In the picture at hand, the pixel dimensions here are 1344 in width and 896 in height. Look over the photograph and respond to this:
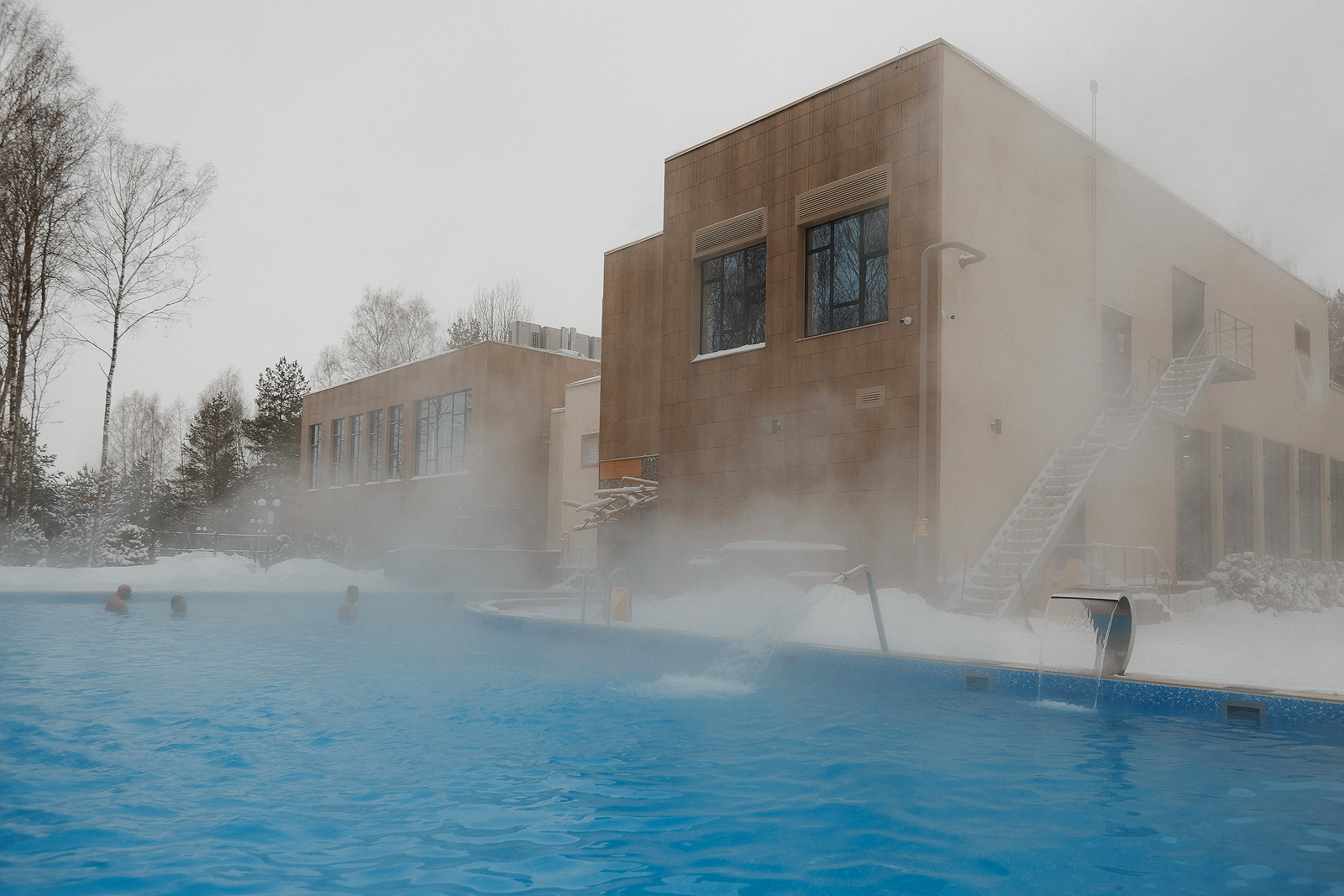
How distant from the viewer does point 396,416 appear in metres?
32.8

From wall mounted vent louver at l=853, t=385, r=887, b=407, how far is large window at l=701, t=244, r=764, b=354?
2554 mm

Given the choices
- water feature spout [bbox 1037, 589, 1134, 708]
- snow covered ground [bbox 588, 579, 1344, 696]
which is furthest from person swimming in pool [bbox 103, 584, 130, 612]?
water feature spout [bbox 1037, 589, 1134, 708]

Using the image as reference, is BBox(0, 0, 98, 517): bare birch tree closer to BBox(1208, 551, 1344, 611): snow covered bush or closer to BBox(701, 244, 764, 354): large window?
BBox(701, 244, 764, 354): large window

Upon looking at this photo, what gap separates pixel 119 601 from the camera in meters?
13.7

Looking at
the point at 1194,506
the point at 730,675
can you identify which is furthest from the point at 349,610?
the point at 1194,506

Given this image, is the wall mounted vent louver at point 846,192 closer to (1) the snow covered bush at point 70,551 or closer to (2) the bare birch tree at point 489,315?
(1) the snow covered bush at point 70,551

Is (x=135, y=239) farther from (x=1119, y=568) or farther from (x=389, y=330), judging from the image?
(x=1119, y=568)

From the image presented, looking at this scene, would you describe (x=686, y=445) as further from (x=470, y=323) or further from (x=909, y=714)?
(x=470, y=323)

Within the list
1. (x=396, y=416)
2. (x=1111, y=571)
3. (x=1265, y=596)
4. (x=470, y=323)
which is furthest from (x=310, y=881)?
(x=470, y=323)

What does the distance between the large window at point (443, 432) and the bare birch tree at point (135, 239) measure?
9287 millimetres

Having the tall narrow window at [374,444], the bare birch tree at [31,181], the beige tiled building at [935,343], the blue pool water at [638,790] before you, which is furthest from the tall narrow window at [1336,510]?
the bare birch tree at [31,181]

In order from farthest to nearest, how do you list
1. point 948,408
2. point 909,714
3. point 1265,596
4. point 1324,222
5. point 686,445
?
point 686,445 < point 1265,596 < point 948,408 < point 1324,222 < point 909,714

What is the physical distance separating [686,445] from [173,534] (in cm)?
2388

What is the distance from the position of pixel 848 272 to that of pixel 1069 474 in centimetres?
450
